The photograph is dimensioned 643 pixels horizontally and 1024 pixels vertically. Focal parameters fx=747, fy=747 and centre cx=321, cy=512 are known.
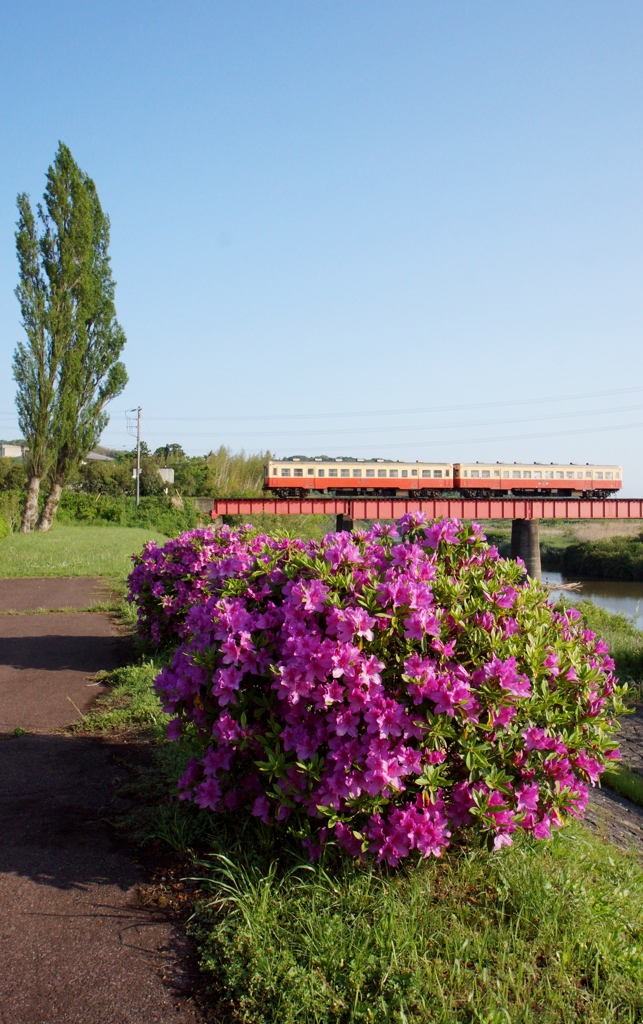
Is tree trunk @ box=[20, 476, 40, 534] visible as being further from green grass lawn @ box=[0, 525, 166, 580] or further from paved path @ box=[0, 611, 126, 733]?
paved path @ box=[0, 611, 126, 733]

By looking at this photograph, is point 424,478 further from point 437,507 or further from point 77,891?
point 77,891

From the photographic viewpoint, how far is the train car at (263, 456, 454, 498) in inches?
1476

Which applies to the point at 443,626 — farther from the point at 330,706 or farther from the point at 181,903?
the point at 181,903

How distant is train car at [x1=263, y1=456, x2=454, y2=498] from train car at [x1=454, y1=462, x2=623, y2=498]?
94 centimetres

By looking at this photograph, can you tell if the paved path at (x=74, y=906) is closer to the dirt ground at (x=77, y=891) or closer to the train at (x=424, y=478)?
the dirt ground at (x=77, y=891)

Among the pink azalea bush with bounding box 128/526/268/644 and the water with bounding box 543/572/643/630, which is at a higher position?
the pink azalea bush with bounding box 128/526/268/644

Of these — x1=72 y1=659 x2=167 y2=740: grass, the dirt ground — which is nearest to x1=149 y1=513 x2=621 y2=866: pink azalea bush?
the dirt ground

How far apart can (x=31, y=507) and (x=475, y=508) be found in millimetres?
20736

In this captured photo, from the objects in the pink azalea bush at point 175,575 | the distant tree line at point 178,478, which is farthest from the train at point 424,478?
the pink azalea bush at point 175,575

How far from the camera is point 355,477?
1490 inches

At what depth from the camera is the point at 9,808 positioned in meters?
3.93

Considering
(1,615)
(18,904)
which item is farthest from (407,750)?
(1,615)

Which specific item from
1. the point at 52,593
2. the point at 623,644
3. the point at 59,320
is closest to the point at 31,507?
the point at 59,320

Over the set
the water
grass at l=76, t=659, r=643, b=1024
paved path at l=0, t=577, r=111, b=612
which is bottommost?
the water
